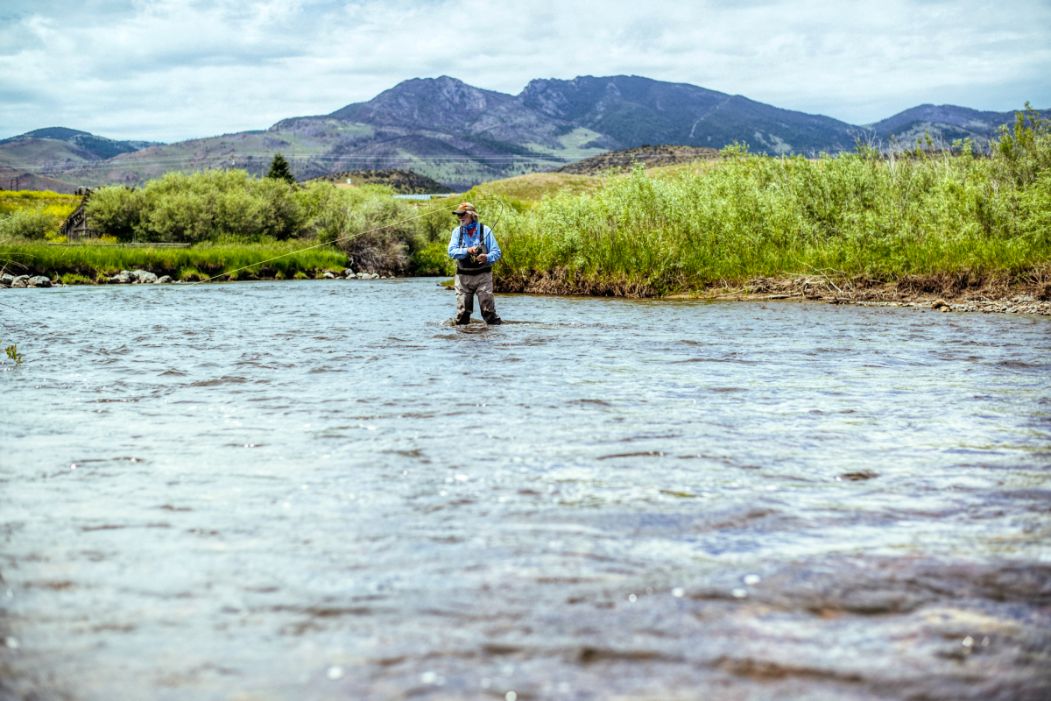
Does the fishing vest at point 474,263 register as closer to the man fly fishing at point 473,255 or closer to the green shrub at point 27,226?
the man fly fishing at point 473,255

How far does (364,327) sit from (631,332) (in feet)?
17.2

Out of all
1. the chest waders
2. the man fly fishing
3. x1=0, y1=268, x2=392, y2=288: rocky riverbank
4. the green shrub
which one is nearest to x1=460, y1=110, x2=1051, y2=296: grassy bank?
the chest waders

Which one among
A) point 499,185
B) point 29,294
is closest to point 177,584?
point 29,294

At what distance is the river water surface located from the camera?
9.57 ft

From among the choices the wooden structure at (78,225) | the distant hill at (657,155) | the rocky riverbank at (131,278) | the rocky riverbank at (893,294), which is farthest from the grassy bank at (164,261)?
the distant hill at (657,155)

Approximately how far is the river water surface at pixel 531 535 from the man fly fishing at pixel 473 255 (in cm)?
565

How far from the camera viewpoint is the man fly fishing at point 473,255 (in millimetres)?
15539

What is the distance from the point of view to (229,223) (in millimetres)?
52375

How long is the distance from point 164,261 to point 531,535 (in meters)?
38.3

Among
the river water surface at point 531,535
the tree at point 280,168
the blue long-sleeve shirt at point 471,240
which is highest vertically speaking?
the tree at point 280,168

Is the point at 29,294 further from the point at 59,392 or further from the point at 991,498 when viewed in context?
the point at 991,498

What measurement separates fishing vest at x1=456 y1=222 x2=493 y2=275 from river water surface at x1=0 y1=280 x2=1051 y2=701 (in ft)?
18.8

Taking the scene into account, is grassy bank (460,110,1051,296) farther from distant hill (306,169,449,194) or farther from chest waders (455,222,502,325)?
distant hill (306,169,449,194)

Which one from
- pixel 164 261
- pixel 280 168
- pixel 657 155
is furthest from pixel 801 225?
pixel 657 155
